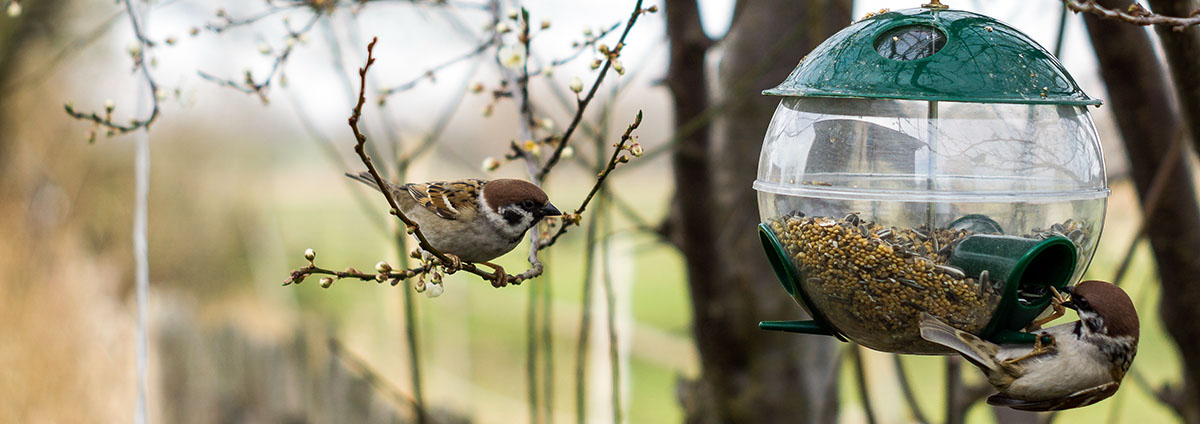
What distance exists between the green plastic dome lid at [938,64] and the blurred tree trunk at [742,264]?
1.35m

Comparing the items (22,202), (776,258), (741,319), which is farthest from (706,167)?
(22,202)

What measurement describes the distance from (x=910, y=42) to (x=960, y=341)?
52 cm

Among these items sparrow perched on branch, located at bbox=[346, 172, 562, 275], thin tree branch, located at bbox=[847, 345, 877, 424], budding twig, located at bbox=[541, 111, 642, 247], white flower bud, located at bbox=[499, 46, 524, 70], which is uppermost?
white flower bud, located at bbox=[499, 46, 524, 70]

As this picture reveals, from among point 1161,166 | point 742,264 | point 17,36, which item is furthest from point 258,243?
point 1161,166

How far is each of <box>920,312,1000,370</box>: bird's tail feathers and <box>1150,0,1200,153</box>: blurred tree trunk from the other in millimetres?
668

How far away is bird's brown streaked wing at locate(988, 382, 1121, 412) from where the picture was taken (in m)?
1.66

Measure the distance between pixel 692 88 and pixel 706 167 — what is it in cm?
26

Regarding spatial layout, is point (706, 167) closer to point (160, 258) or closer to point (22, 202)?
point (22, 202)

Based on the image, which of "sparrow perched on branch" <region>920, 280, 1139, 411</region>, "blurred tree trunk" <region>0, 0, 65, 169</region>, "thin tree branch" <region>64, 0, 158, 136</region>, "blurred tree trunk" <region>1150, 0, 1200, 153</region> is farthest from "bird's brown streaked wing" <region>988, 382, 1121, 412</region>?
"blurred tree trunk" <region>0, 0, 65, 169</region>

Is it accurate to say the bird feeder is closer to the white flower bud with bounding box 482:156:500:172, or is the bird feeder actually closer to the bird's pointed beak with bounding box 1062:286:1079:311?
the bird's pointed beak with bounding box 1062:286:1079:311

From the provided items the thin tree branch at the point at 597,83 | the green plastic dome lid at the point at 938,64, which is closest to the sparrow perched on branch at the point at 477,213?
the thin tree branch at the point at 597,83

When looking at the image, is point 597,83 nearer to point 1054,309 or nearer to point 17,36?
point 1054,309

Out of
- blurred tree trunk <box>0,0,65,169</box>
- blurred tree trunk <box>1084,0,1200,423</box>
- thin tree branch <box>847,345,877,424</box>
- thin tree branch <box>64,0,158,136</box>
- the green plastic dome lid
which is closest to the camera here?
the green plastic dome lid

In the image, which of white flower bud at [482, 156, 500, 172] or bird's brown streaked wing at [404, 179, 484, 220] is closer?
white flower bud at [482, 156, 500, 172]
